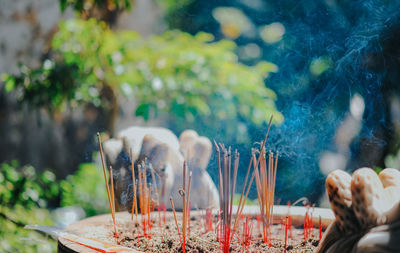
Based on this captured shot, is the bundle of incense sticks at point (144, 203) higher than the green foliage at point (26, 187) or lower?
higher

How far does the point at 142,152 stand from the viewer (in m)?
1.67

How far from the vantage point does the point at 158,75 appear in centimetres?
294

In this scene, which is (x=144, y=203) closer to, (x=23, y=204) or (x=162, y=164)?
(x=162, y=164)

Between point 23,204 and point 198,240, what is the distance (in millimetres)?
2555

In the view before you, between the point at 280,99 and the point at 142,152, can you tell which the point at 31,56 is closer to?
the point at 142,152

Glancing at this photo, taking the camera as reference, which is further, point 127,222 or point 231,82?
point 231,82

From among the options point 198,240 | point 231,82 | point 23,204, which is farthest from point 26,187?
point 198,240

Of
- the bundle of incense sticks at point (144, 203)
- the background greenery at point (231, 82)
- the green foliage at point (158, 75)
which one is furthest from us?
the green foliage at point (158, 75)

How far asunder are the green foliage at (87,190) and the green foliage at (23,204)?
0.41 feet

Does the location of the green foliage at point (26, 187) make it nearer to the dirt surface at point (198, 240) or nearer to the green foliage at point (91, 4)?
the green foliage at point (91, 4)

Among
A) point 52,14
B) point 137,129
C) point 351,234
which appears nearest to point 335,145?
point 351,234

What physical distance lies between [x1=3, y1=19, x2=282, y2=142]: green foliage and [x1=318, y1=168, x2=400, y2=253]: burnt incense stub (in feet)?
5.38

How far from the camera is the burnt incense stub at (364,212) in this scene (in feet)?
2.61

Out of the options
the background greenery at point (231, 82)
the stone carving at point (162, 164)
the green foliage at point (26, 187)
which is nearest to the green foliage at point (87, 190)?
the background greenery at point (231, 82)
